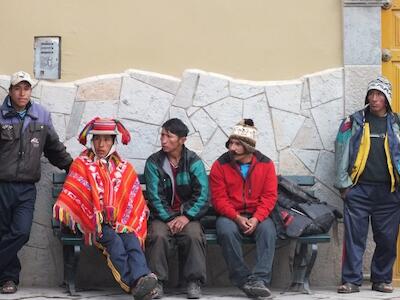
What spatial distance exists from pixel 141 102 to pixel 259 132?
3.41ft

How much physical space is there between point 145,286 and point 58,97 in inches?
80.1

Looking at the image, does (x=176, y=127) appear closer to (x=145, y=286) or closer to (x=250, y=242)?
(x=250, y=242)

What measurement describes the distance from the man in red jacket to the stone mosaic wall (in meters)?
0.44

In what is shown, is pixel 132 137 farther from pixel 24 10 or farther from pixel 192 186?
pixel 24 10

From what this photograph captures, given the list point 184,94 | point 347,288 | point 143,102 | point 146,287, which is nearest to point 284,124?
point 184,94

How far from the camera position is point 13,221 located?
8031 mm

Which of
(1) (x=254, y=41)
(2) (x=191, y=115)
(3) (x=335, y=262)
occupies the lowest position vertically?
(3) (x=335, y=262)

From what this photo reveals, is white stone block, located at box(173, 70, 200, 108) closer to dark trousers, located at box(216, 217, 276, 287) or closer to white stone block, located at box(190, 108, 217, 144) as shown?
white stone block, located at box(190, 108, 217, 144)

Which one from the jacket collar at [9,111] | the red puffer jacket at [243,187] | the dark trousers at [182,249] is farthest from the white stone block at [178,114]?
the jacket collar at [9,111]

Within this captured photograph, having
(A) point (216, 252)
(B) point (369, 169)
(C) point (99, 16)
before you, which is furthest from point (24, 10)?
(B) point (369, 169)

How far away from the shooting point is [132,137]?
8633 millimetres

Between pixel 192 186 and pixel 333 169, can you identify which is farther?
pixel 333 169

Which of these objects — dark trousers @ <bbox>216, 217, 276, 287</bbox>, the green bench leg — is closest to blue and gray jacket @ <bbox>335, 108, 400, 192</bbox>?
dark trousers @ <bbox>216, 217, 276, 287</bbox>

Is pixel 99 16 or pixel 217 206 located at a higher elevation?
pixel 99 16
